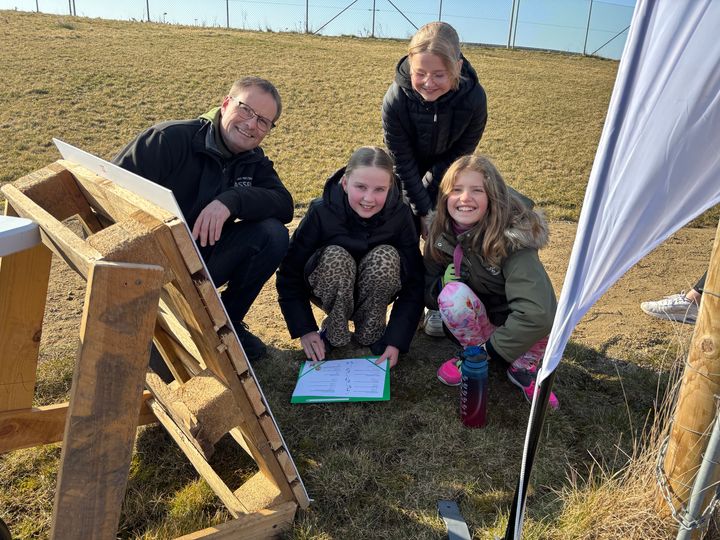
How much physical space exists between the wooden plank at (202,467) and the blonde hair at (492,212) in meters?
1.41

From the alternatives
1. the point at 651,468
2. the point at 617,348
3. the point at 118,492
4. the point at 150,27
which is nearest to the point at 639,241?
the point at 651,468

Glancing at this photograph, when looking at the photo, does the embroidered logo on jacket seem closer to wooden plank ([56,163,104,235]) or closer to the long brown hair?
the long brown hair

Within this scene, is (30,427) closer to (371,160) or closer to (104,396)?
(104,396)

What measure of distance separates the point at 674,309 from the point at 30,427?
327cm

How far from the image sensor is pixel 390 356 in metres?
2.88

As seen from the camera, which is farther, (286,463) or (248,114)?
(248,114)

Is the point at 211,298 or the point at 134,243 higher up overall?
the point at 134,243

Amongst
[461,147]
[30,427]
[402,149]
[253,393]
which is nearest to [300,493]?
[253,393]

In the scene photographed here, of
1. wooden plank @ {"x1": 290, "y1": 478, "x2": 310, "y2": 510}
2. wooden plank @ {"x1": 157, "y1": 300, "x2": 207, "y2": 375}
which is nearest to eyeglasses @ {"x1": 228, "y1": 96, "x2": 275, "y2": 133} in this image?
wooden plank @ {"x1": 157, "y1": 300, "x2": 207, "y2": 375}

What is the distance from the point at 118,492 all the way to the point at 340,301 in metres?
1.68

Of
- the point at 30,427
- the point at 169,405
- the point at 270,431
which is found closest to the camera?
the point at 169,405

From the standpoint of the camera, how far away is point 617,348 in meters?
3.19

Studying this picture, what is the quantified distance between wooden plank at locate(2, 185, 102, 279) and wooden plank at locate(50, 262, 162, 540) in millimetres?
77

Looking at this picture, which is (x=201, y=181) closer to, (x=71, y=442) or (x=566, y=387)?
(x=71, y=442)
